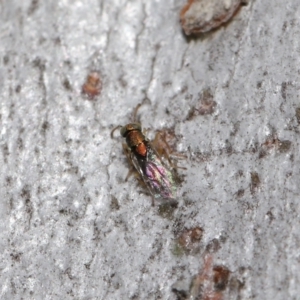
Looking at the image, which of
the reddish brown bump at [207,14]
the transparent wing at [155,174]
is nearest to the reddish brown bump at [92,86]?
the transparent wing at [155,174]

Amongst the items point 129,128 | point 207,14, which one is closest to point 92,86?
point 129,128

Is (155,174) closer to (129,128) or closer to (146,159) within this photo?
(146,159)

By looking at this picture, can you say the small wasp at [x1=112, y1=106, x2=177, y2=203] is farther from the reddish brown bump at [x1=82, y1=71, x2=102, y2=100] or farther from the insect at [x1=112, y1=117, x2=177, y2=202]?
the reddish brown bump at [x1=82, y1=71, x2=102, y2=100]

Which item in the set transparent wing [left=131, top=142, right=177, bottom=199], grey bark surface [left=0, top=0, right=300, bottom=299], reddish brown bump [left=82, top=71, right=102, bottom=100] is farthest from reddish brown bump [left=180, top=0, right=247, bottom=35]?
transparent wing [left=131, top=142, right=177, bottom=199]

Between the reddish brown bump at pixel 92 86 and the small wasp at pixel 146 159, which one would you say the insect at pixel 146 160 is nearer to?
the small wasp at pixel 146 159

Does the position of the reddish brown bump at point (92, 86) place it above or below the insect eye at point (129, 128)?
above
